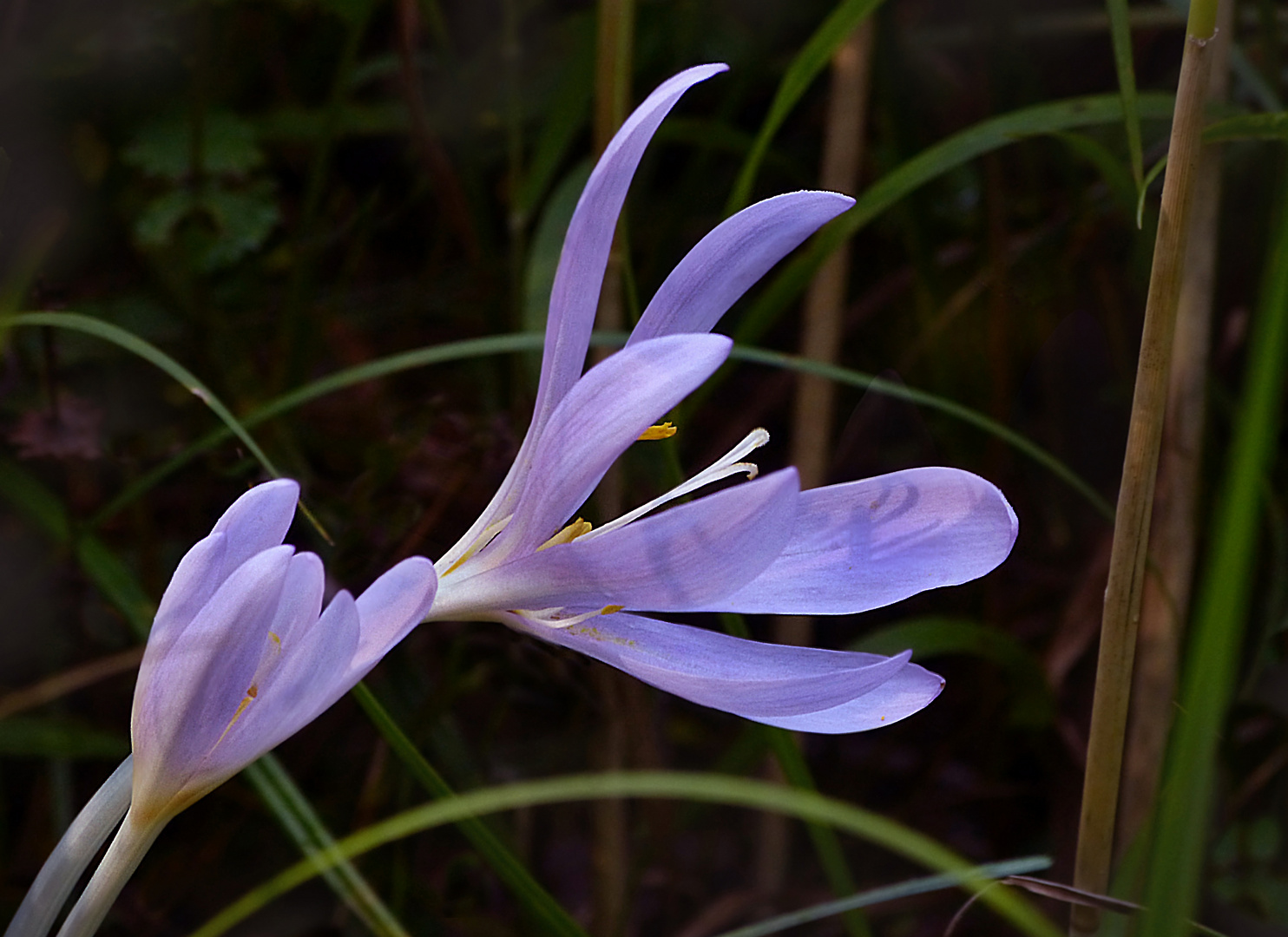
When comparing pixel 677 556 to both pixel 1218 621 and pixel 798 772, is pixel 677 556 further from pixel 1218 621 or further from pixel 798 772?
pixel 798 772

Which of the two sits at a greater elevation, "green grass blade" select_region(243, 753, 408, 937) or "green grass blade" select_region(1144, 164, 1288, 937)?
Result: "green grass blade" select_region(1144, 164, 1288, 937)

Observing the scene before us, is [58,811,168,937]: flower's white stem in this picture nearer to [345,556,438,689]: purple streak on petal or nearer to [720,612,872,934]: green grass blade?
[345,556,438,689]: purple streak on petal

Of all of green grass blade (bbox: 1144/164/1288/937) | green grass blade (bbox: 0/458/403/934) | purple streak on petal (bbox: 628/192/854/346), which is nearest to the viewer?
green grass blade (bbox: 1144/164/1288/937)

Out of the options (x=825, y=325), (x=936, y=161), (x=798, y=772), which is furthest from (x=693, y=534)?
(x=825, y=325)

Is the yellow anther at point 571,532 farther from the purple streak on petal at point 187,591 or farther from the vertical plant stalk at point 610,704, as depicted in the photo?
the vertical plant stalk at point 610,704

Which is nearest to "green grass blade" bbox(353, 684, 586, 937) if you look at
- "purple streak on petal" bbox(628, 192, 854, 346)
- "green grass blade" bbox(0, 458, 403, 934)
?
"green grass blade" bbox(0, 458, 403, 934)

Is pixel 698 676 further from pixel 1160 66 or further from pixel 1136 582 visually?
pixel 1160 66
